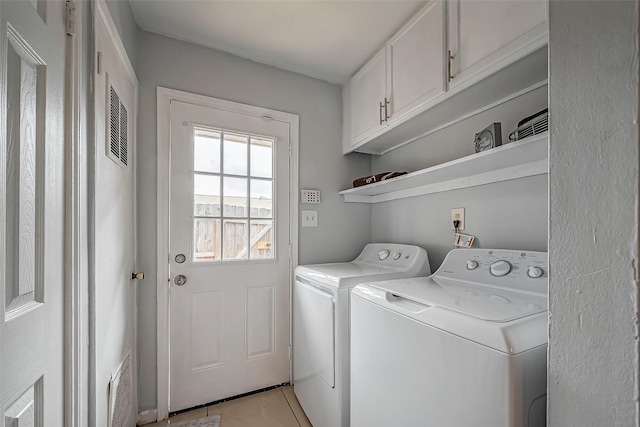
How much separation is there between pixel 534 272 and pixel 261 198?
160cm

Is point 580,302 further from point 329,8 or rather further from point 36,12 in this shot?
point 329,8

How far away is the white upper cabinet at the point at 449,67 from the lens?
1050 mm

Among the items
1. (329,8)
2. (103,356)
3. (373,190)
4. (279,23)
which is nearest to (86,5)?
(279,23)

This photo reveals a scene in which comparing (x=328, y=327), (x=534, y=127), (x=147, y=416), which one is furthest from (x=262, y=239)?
(x=534, y=127)

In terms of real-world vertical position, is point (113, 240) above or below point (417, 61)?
below

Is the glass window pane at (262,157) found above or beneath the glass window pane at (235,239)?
above

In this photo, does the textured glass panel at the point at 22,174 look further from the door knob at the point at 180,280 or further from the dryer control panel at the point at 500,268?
the dryer control panel at the point at 500,268

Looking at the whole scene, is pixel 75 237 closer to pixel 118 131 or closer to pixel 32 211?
pixel 32 211

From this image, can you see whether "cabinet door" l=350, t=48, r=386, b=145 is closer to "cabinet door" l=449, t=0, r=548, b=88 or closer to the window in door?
"cabinet door" l=449, t=0, r=548, b=88

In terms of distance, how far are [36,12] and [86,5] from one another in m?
0.42

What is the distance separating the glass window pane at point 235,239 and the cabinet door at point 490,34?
4.98 feet

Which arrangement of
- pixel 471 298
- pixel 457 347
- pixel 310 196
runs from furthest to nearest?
pixel 310 196 → pixel 471 298 → pixel 457 347

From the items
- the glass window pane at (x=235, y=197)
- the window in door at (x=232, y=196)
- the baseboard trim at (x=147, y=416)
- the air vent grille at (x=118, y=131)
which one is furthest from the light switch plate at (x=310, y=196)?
the baseboard trim at (x=147, y=416)

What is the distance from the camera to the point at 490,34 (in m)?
1.13
